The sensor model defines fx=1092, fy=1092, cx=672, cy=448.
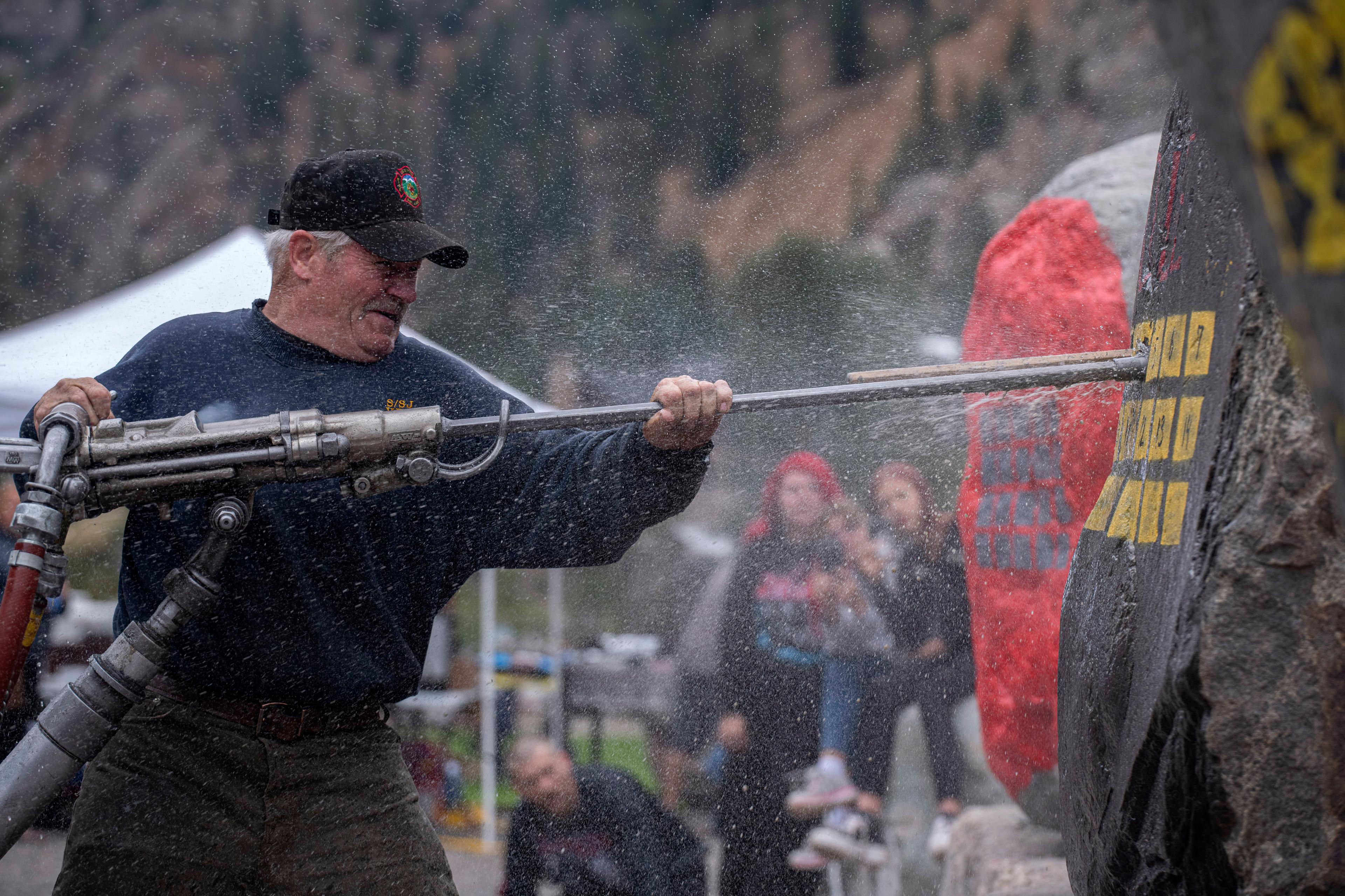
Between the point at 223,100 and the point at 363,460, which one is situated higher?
the point at 223,100

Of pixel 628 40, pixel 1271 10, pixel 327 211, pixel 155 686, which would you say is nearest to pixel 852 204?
pixel 628 40

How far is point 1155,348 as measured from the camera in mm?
1761

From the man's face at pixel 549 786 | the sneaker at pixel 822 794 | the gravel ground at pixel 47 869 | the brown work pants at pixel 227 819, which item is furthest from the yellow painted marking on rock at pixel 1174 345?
the gravel ground at pixel 47 869

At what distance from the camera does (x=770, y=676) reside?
3439mm

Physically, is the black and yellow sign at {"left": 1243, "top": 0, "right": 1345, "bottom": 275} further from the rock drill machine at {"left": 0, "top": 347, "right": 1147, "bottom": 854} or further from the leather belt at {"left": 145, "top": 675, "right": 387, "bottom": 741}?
the leather belt at {"left": 145, "top": 675, "right": 387, "bottom": 741}

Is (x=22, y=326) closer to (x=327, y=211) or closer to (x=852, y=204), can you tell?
(x=327, y=211)

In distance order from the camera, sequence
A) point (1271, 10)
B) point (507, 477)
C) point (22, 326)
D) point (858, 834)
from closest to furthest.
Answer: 1. point (1271, 10)
2. point (507, 477)
3. point (858, 834)
4. point (22, 326)

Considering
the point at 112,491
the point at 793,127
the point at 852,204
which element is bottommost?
the point at 112,491

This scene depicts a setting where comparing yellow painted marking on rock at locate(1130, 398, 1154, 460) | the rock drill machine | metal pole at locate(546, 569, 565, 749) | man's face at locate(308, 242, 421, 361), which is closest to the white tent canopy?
metal pole at locate(546, 569, 565, 749)

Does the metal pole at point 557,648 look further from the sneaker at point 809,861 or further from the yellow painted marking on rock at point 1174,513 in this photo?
the yellow painted marking on rock at point 1174,513

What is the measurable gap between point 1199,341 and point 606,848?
92.2 inches

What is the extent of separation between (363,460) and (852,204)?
5091mm

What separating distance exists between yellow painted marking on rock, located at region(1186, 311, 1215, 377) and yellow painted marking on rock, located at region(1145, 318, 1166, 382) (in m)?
0.13

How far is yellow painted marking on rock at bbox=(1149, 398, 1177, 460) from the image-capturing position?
1594 mm
